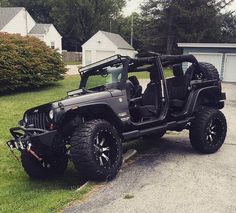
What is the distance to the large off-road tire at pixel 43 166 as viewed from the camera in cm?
634

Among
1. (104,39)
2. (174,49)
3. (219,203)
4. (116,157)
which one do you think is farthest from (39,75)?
(174,49)

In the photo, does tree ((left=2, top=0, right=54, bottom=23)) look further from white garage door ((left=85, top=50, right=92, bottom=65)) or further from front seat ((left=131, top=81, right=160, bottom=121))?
front seat ((left=131, top=81, right=160, bottom=121))

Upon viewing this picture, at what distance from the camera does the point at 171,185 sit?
222 inches

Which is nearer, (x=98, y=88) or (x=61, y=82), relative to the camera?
(x=98, y=88)

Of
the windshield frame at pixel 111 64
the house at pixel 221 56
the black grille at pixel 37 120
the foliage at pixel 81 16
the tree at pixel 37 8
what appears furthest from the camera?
the tree at pixel 37 8

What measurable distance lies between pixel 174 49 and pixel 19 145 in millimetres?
42140

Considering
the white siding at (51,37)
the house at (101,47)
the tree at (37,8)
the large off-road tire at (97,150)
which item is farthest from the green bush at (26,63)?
the tree at (37,8)

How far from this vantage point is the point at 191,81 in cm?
771

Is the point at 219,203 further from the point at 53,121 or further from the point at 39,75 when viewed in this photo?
the point at 39,75

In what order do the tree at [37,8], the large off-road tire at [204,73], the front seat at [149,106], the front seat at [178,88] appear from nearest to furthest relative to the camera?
the front seat at [149,106] → the front seat at [178,88] → the large off-road tire at [204,73] → the tree at [37,8]

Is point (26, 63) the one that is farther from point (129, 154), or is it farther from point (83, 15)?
point (83, 15)

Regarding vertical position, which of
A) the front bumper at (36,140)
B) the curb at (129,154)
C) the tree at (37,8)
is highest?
the tree at (37,8)

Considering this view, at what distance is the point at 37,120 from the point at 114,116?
1.22 m

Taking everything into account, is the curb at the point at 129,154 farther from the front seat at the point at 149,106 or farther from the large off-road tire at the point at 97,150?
the large off-road tire at the point at 97,150
